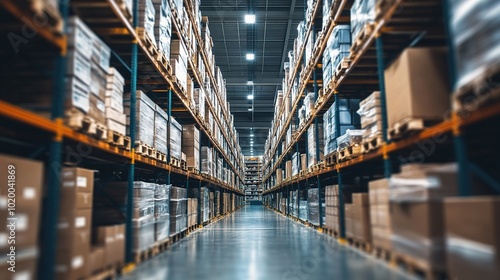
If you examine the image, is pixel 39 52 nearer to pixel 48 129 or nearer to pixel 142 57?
pixel 48 129

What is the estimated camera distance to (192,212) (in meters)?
8.16

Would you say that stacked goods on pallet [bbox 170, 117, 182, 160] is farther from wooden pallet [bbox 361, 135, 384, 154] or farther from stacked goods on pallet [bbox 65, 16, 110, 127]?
wooden pallet [bbox 361, 135, 384, 154]

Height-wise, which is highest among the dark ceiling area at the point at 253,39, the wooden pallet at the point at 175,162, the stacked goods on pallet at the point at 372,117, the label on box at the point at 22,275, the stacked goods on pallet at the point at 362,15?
the dark ceiling area at the point at 253,39

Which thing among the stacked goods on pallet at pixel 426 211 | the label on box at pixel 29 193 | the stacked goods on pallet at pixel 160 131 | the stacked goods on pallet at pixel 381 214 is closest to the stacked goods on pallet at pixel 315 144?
the stacked goods on pallet at pixel 160 131

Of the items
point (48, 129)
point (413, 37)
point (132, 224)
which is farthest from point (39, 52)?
point (413, 37)

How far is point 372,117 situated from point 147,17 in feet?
10.6

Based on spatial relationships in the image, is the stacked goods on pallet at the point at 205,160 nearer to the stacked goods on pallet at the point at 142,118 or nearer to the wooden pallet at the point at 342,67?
→ the stacked goods on pallet at the point at 142,118

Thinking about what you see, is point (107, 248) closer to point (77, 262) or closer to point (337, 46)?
point (77, 262)

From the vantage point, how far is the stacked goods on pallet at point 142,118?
190 inches

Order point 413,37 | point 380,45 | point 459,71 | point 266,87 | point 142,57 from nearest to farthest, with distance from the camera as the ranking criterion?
point 459,71 → point 380,45 → point 413,37 → point 142,57 → point 266,87

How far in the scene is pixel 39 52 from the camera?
3.19 meters

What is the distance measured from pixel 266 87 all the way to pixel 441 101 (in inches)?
730

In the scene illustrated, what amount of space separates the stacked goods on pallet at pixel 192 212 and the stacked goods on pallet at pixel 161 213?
74.3 inches

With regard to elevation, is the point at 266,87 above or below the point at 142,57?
above
